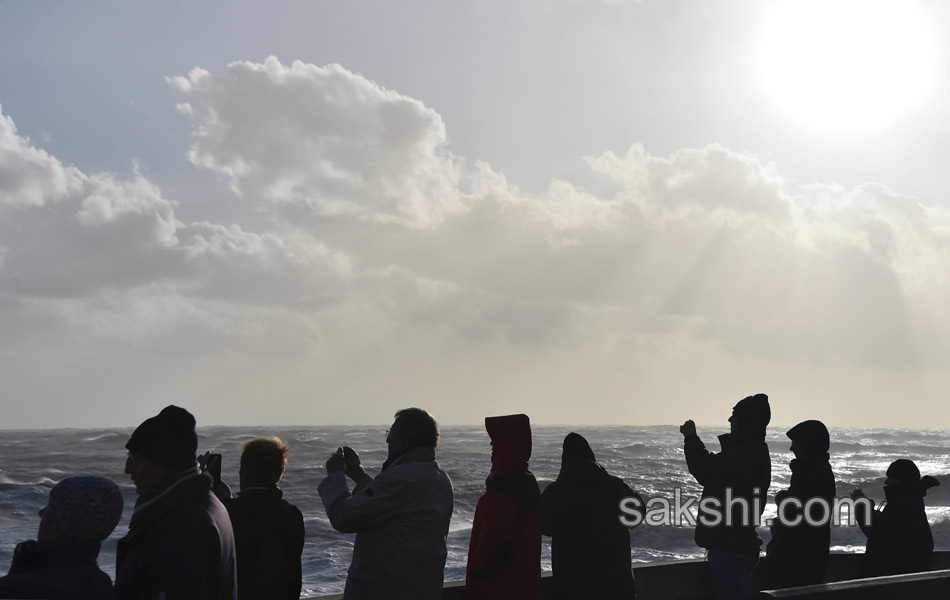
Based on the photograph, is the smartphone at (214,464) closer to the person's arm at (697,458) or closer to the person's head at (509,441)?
the person's head at (509,441)

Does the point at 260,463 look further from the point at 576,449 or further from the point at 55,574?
the point at 576,449

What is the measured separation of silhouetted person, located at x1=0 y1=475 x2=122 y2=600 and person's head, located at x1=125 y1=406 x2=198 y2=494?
0.16 metres

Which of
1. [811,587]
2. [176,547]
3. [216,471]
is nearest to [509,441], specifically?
[216,471]

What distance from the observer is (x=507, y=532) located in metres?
4.09

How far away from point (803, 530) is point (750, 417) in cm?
76

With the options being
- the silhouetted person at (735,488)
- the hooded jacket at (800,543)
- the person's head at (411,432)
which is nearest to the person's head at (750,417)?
the silhouetted person at (735,488)

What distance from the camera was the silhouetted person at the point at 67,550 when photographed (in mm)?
2463

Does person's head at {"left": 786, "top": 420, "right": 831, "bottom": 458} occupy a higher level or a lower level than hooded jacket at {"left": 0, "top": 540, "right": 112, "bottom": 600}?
higher

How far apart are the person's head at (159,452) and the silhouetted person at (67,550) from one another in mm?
155

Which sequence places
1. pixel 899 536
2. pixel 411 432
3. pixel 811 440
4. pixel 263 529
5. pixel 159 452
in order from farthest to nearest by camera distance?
pixel 899 536
pixel 811 440
pixel 411 432
pixel 263 529
pixel 159 452

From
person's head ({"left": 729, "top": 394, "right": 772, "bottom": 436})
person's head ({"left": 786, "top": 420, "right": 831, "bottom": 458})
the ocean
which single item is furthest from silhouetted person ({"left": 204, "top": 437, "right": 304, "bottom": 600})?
the ocean

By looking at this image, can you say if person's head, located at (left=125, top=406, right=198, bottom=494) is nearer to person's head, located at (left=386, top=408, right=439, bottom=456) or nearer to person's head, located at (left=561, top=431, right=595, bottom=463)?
person's head, located at (left=386, top=408, right=439, bottom=456)

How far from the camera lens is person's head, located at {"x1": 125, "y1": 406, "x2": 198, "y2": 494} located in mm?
2744

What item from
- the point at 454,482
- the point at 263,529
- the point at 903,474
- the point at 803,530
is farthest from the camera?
the point at 454,482
